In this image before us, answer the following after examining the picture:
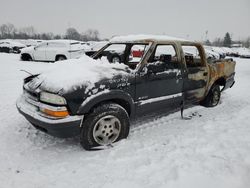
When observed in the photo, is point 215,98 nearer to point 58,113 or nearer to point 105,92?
point 105,92

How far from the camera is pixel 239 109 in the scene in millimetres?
5891

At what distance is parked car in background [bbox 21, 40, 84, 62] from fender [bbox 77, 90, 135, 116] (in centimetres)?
1109

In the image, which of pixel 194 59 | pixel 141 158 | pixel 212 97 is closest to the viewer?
pixel 141 158

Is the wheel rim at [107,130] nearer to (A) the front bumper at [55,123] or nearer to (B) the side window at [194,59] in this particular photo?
(A) the front bumper at [55,123]

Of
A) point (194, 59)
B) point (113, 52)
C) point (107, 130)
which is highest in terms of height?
point (113, 52)

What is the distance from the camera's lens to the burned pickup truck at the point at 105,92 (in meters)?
3.33

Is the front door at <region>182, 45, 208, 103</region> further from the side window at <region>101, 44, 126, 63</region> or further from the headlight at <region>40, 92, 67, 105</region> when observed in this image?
the headlight at <region>40, 92, 67, 105</region>

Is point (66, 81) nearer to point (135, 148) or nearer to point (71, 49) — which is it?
point (135, 148)

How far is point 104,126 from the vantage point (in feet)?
12.2

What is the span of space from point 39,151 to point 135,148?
1.46 metres

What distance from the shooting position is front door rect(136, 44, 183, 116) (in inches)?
159

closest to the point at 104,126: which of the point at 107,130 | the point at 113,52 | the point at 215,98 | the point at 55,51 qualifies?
the point at 107,130

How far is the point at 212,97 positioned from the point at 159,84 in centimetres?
229

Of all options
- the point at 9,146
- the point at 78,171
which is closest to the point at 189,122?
the point at 78,171
